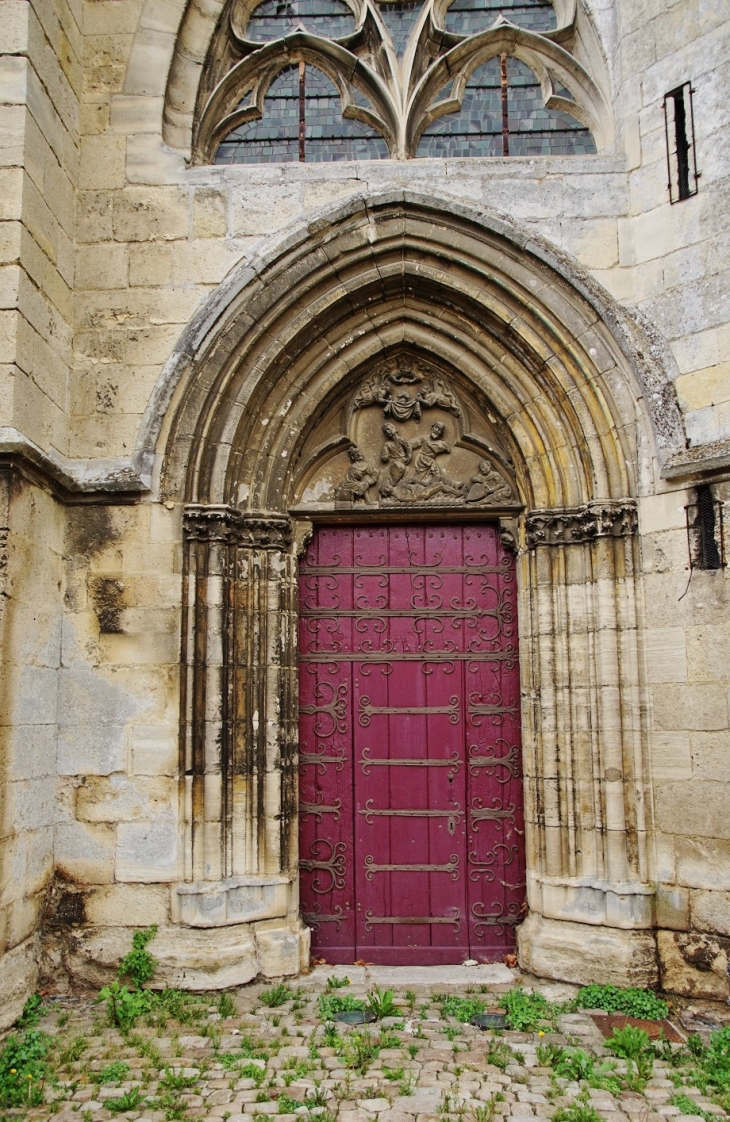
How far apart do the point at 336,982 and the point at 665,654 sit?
2.49m

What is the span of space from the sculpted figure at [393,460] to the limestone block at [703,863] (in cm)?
257

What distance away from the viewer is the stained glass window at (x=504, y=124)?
18.4 feet

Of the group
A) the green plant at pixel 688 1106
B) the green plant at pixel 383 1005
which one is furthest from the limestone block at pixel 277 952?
the green plant at pixel 688 1106

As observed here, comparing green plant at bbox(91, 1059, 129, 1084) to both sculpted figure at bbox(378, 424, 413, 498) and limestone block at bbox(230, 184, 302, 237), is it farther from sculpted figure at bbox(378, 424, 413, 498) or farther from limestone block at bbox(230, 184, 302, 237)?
limestone block at bbox(230, 184, 302, 237)

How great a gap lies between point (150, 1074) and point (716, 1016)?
2702mm

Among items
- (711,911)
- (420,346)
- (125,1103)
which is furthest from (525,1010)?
(420,346)

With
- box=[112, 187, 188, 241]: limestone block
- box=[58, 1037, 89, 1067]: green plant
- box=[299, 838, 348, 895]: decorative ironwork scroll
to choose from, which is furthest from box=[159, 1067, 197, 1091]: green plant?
box=[112, 187, 188, 241]: limestone block

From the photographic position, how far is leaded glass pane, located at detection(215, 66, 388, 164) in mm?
5648

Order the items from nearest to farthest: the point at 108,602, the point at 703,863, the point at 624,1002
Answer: the point at 624,1002, the point at 703,863, the point at 108,602

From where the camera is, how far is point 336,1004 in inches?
176

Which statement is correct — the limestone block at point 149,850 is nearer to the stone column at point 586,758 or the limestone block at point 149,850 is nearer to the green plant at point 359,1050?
the green plant at point 359,1050

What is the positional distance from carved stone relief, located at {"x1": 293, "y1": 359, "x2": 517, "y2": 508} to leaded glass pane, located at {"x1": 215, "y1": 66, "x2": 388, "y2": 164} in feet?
4.61

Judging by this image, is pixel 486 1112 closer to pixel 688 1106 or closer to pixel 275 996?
pixel 688 1106

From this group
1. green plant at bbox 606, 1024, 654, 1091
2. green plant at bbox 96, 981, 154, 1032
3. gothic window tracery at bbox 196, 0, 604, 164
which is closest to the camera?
green plant at bbox 606, 1024, 654, 1091
